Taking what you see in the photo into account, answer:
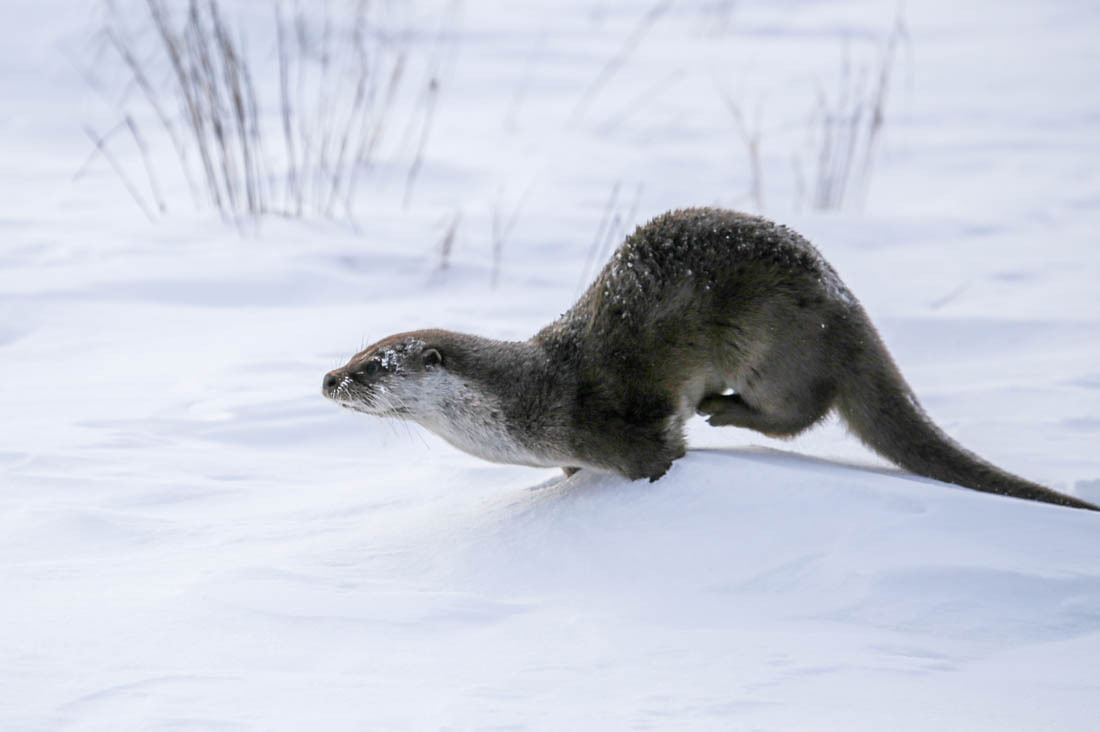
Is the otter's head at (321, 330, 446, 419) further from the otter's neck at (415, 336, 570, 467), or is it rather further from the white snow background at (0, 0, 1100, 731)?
the white snow background at (0, 0, 1100, 731)

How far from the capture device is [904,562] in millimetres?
2785

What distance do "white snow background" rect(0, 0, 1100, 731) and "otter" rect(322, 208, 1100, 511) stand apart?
0.14 m

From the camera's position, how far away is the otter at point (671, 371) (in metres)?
3.15

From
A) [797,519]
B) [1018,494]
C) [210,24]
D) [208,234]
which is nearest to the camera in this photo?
[797,519]

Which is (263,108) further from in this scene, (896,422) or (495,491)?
(896,422)

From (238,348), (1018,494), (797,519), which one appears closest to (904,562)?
(797,519)

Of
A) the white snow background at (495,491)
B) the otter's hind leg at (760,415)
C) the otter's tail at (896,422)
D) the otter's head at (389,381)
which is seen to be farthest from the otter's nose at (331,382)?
the otter's tail at (896,422)

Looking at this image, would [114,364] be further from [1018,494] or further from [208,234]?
[1018,494]

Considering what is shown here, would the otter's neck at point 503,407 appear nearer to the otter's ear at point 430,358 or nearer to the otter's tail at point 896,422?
the otter's ear at point 430,358

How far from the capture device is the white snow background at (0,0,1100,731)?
235 cm

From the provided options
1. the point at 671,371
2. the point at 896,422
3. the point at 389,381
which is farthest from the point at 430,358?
the point at 896,422

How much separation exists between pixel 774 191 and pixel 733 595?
524cm

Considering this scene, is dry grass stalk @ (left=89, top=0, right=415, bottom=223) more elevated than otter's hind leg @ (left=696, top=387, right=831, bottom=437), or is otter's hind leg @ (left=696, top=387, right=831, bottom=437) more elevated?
dry grass stalk @ (left=89, top=0, right=415, bottom=223)

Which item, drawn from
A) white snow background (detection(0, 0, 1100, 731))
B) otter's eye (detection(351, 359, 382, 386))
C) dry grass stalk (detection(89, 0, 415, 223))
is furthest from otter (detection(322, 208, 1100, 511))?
dry grass stalk (detection(89, 0, 415, 223))
